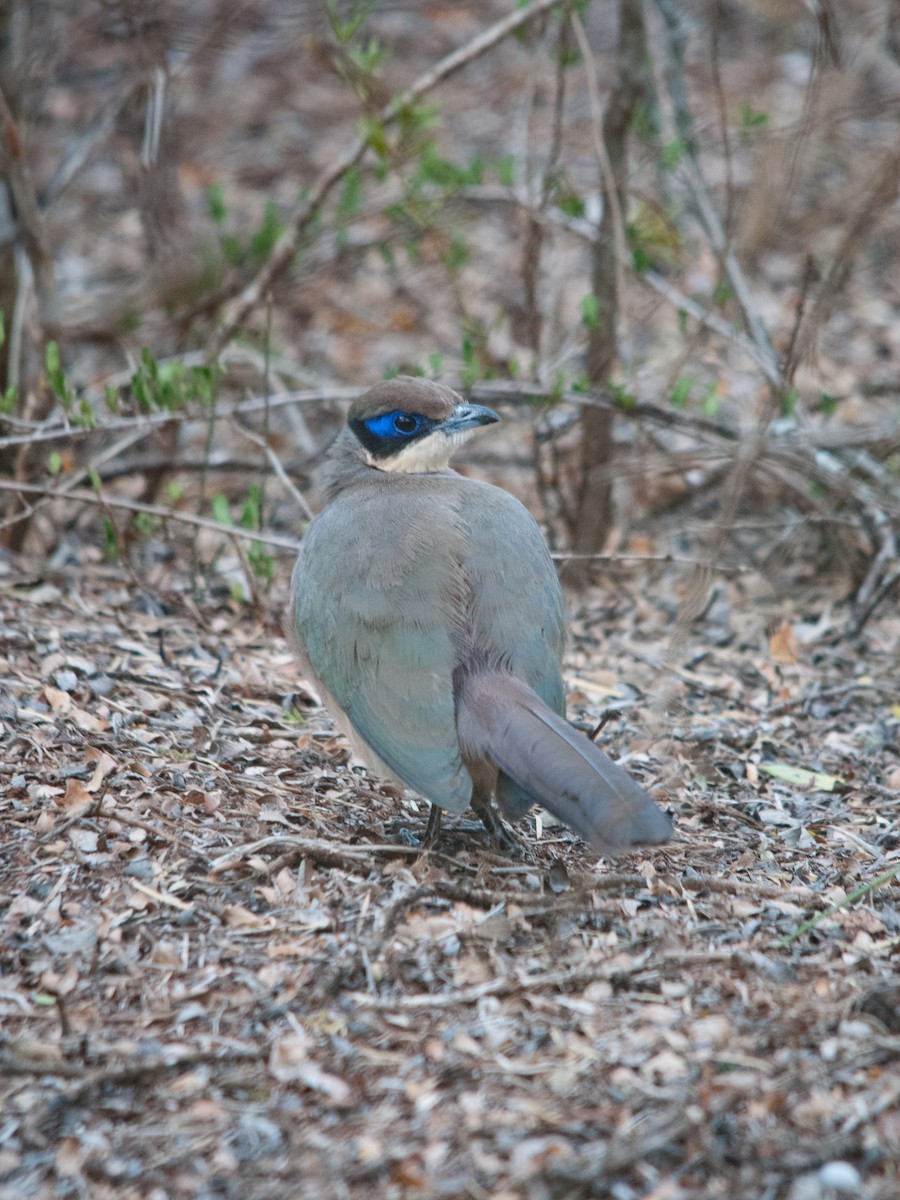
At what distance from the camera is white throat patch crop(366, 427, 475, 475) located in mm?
4922

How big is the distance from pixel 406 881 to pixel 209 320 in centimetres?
407

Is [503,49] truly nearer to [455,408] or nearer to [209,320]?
[209,320]

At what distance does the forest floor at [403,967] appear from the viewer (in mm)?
2832

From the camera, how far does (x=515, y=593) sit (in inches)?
167

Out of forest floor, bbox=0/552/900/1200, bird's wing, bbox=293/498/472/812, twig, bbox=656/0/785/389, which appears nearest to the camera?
forest floor, bbox=0/552/900/1200

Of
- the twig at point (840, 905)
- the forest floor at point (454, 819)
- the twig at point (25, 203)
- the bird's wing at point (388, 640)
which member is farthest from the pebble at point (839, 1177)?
the twig at point (25, 203)

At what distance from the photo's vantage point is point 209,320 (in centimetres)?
702

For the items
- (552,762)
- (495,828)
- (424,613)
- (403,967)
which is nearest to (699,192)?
(424,613)

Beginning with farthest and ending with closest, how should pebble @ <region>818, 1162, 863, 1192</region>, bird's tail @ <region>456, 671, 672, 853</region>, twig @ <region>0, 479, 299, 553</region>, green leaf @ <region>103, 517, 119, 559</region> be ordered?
green leaf @ <region>103, 517, 119, 559</region>, twig @ <region>0, 479, 299, 553</region>, bird's tail @ <region>456, 671, 672, 853</region>, pebble @ <region>818, 1162, 863, 1192</region>

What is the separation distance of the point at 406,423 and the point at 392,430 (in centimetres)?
6

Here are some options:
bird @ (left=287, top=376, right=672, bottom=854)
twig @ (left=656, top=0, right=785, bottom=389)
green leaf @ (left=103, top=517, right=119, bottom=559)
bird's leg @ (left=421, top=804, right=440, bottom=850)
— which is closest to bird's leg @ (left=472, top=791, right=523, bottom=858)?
bird @ (left=287, top=376, right=672, bottom=854)

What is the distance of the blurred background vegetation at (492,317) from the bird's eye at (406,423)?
0.71 meters

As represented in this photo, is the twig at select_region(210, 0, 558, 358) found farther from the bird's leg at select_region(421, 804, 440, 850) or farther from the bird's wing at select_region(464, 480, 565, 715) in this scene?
the bird's leg at select_region(421, 804, 440, 850)

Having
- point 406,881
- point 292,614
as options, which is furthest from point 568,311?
point 406,881
